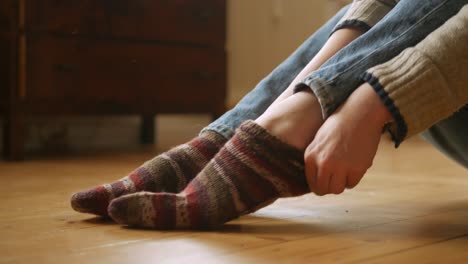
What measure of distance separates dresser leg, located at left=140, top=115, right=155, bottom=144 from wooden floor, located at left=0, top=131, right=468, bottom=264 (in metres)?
1.15

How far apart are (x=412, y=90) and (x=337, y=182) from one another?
0.12m

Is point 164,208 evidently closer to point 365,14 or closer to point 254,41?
point 365,14

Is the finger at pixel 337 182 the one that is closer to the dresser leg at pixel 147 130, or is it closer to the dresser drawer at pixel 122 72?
the dresser drawer at pixel 122 72

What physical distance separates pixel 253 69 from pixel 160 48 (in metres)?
1.02

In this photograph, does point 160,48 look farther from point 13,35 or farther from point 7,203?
point 7,203

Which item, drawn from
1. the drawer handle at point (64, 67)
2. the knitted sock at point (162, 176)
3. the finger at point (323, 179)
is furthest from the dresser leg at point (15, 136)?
the finger at point (323, 179)

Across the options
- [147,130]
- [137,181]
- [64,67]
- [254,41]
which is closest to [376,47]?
[137,181]

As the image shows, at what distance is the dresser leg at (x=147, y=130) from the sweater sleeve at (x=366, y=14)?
5.47 feet

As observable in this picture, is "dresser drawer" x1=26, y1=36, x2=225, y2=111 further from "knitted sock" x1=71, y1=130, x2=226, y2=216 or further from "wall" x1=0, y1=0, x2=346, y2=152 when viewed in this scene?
"knitted sock" x1=71, y1=130, x2=226, y2=216

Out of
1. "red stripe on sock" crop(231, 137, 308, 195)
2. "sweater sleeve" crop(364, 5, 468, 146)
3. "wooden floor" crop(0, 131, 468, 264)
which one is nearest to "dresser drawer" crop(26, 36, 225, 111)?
"wooden floor" crop(0, 131, 468, 264)

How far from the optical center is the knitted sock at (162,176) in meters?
0.85

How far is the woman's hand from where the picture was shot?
72 centimetres

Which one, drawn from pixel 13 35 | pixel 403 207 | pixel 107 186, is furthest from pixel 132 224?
pixel 13 35

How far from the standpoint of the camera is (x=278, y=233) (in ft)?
2.62
